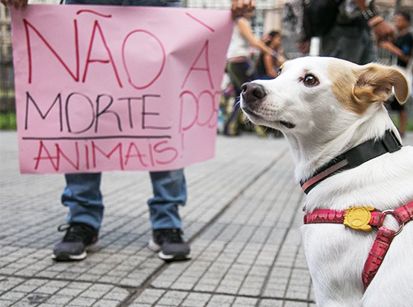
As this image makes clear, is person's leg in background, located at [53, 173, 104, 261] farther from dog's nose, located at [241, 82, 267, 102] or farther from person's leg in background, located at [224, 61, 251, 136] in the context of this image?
person's leg in background, located at [224, 61, 251, 136]

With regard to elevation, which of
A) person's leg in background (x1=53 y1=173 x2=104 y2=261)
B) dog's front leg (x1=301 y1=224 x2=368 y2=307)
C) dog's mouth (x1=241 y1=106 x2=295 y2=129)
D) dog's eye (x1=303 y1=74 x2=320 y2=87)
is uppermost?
dog's eye (x1=303 y1=74 x2=320 y2=87)

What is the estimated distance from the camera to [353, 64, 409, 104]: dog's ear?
200 cm

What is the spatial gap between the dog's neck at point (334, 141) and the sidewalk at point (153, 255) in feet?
3.16

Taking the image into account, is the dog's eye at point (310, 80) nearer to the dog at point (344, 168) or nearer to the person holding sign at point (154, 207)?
the dog at point (344, 168)

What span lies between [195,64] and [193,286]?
4.38 ft

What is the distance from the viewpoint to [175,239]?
343 centimetres

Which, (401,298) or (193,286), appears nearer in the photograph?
(401,298)

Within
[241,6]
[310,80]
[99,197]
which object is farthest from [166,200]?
[310,80]

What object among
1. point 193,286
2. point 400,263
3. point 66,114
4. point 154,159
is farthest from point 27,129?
point 400,263

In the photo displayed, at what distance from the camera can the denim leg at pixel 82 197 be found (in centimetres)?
342

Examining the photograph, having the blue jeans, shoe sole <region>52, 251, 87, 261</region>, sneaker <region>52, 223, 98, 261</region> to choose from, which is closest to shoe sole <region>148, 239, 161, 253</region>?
the blue jeans

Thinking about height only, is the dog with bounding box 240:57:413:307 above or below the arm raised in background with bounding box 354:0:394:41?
below

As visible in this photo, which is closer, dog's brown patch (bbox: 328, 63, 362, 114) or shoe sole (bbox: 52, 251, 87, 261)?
dog's brown patch (bbox: 328, 63, 362, 114)

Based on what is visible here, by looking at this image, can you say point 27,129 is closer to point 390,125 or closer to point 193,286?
point 193,286
